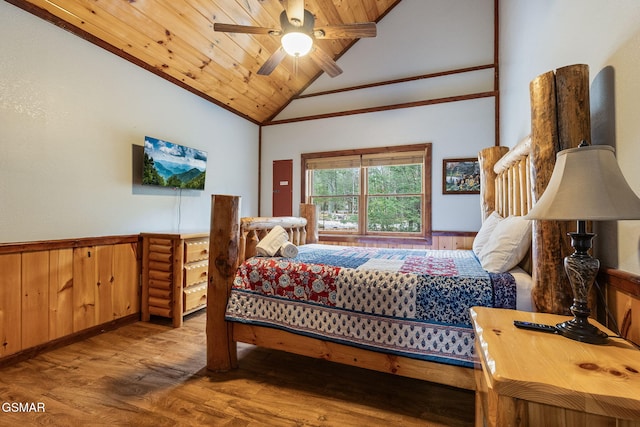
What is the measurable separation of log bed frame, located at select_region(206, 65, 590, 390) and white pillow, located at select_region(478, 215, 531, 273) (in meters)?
0.11

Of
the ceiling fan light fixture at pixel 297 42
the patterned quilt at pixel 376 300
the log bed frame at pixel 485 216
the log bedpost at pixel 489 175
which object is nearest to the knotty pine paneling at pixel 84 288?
the log bed frame at pixel 485 216

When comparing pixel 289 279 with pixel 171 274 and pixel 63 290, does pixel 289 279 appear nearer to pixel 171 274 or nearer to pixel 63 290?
pixel 171 274

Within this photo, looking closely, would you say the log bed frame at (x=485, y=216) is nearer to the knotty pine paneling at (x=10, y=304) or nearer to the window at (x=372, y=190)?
the window at (x=372, y=190)

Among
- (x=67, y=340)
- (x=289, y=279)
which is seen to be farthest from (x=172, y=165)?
(x=289, y=279)

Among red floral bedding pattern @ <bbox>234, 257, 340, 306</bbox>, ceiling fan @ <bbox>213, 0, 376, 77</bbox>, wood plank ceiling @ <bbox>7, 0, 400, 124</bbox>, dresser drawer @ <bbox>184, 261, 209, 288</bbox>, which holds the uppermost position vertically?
wood plank ceiling @ <bbox>7, 0, 400, 124</bbox>

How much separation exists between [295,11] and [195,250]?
2404 millimetres

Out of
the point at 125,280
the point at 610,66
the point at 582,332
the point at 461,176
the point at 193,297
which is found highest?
the point at 610,66

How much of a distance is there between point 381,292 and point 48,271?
2660 mm

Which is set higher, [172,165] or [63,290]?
[172,165]

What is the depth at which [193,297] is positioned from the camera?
9.92ft

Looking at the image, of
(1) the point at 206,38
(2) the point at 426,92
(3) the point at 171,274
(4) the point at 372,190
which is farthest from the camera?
(4) the point at 372,190

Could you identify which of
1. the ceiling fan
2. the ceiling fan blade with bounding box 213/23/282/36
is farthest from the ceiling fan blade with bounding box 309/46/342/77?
the ceiling fan blade with bounding box 213/23/282/36

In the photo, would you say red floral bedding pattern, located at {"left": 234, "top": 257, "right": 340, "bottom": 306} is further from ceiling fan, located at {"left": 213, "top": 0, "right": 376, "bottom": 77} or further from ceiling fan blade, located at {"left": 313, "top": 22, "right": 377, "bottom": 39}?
ceiling fan blade, located at {"left": 313, "top": 22, "right": 377, "bottom": 39}

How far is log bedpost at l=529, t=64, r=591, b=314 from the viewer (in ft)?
4.10
